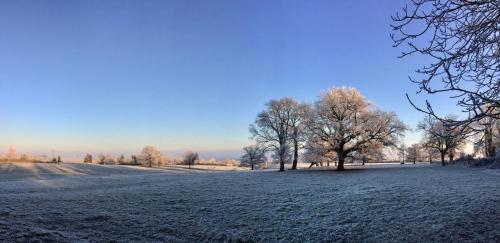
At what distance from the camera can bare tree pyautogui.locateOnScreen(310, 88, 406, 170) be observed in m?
42.0

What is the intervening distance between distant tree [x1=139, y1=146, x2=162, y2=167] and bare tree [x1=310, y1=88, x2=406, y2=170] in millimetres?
75517

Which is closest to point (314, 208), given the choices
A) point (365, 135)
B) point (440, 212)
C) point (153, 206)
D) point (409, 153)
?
point (440, 212)

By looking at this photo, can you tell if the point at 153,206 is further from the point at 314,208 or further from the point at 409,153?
the point at 409,153

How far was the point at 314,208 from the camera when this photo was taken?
55.4 ft

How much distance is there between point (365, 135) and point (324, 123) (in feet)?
15.7

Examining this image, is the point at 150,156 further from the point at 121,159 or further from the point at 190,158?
the point at 121,159

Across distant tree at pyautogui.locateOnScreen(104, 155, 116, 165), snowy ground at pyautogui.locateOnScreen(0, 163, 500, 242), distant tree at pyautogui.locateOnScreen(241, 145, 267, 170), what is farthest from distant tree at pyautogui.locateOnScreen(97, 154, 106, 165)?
snowy ground at pyautogui.locateOnScreen(0, 163, 500, 242)

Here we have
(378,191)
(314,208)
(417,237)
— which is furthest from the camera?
(378,191)

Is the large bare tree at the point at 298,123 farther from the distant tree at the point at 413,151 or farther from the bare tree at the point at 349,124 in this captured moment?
the distant tree at the point at 413,151

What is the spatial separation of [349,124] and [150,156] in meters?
80.8

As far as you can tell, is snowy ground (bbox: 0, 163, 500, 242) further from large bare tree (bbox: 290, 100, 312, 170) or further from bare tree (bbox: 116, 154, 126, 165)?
bare tree (bbox: 116, 154, 126, 165)

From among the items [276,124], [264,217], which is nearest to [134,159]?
[276,124]

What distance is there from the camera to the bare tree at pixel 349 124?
138ft

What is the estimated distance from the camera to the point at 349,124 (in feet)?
140
